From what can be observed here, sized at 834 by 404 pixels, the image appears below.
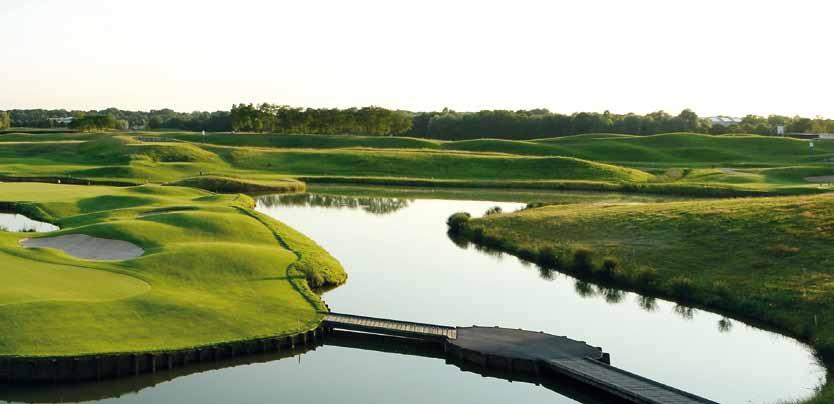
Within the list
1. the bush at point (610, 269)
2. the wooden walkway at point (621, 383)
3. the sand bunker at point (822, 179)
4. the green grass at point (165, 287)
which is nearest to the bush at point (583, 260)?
the bush at point (610, 269)

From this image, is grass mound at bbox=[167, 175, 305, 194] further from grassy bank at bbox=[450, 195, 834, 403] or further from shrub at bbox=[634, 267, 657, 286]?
shrub at bbox=[634, 267, 657, 286]

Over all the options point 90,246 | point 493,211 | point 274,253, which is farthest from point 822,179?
point 90,246

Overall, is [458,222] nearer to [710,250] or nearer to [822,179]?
[710,250]

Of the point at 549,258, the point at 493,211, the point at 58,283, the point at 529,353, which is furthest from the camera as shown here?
the point at 493,211

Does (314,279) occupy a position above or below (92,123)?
below

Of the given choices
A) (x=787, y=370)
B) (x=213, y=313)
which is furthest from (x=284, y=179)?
(x=787, y=370)

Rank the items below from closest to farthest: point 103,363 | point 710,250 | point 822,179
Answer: point 103,363, point 710,250, point 822,179
